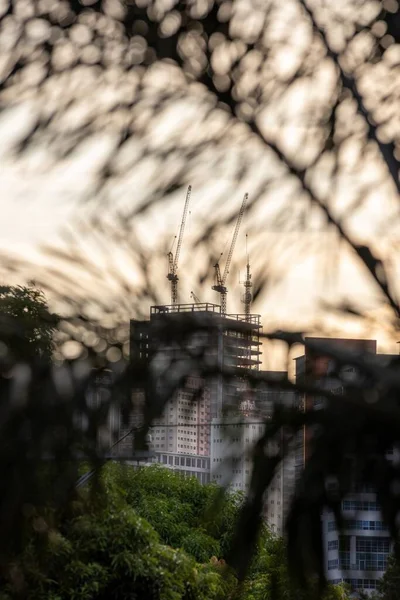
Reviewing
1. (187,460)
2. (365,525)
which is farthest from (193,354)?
(187,460)

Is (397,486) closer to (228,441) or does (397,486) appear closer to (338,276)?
(228,441)

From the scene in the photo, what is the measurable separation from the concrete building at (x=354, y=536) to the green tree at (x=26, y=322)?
16 cm

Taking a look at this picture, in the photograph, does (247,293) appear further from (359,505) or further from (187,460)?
(187,460)

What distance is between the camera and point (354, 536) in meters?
0.66

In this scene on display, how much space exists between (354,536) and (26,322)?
240 millimetres

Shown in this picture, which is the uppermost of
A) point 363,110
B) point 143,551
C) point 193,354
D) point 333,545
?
point 363,110

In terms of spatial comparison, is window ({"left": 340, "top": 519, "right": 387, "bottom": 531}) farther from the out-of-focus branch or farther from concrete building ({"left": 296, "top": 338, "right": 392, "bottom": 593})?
the out-of-focus branch

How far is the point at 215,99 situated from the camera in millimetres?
881

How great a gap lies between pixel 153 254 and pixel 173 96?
0.15m

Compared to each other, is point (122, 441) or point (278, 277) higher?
point (278, 277)

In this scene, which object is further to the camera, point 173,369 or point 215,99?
point 215,99

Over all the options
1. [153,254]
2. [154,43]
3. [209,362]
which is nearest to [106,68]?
[154,43]

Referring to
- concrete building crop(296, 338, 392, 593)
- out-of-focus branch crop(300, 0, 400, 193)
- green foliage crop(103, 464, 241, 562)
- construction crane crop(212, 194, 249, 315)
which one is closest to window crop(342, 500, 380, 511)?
concrete building crop(296, 338, 392, 593)

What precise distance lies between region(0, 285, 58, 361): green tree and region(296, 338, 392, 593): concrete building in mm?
161
